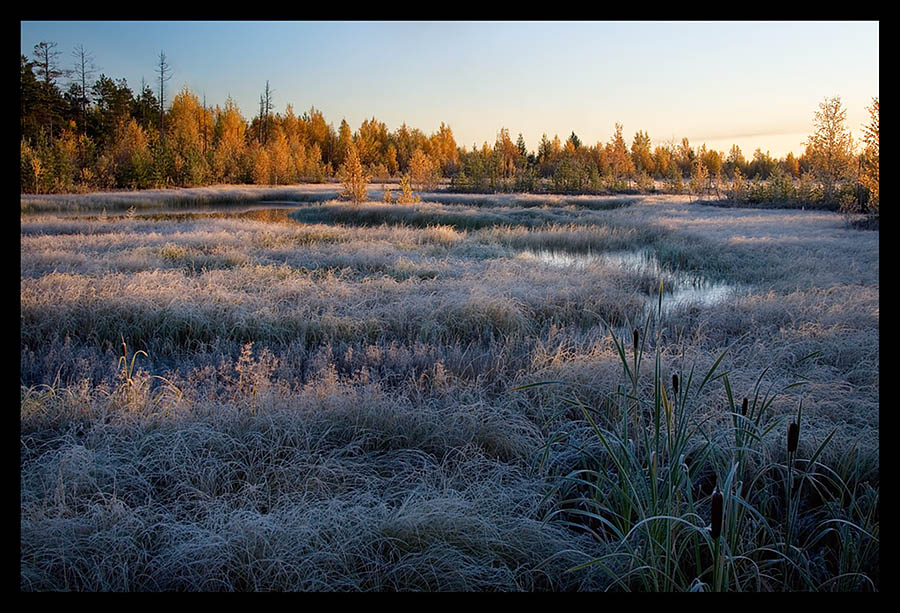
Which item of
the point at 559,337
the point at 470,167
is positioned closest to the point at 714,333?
the point at 559,337

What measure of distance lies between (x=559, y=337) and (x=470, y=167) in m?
45.8

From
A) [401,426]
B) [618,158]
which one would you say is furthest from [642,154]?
[401,426]

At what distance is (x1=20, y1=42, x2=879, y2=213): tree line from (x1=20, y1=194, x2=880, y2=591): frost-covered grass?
33.2ft

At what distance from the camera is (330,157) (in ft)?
220

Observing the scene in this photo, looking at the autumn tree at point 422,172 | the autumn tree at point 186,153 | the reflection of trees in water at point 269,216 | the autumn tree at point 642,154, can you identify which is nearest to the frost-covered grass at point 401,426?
the reflection of trees in water at point 269,216

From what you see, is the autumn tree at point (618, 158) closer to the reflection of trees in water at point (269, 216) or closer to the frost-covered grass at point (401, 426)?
the reflection of trees in water at point (269, 216)

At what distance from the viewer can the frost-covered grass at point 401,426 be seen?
8.71 ft

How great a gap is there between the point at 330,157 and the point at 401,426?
6752 centimetres

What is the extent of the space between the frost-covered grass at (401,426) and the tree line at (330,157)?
33.2ft

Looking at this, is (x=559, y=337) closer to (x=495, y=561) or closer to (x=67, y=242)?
(x=495, y=561)
